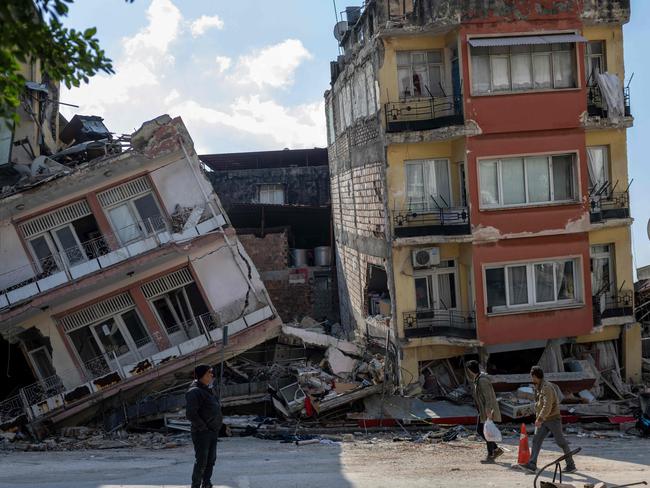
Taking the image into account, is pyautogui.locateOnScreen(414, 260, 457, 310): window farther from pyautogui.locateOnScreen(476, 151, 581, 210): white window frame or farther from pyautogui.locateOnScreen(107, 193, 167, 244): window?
pyautogui.locateOnScreen(107, 193, 167, 244): window

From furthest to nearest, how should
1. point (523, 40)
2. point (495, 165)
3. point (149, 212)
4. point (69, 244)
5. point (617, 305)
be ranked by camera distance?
point (149, 212), point (69, 244), point (617, 305), point (495, 165), point (523, 40)

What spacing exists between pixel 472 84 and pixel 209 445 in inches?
493

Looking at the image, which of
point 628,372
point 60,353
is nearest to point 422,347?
point 628,372

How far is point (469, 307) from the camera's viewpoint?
69.5 feet

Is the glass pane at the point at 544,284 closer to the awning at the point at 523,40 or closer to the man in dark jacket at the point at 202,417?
the awning at the point at 523,40

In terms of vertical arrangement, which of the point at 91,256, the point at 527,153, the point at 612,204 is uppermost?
the point at 527,153

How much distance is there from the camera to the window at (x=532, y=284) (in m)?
21.0

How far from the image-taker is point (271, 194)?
37.1 m

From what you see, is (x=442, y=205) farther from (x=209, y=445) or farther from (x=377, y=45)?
(x=209, y=445)

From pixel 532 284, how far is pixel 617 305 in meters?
2.86

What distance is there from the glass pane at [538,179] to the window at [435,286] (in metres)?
2.66

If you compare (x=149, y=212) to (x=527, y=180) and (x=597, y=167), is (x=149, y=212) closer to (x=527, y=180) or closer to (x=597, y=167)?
(x=527, y=180)

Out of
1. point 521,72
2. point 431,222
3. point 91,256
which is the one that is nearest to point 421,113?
point 521,72

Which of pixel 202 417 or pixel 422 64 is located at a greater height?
pixel 422 64
